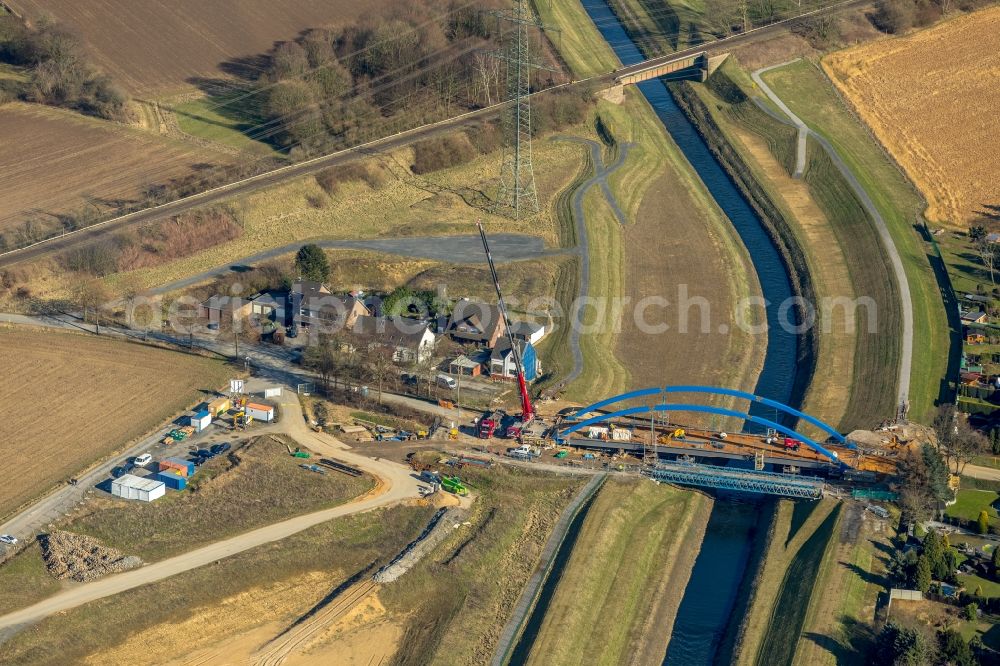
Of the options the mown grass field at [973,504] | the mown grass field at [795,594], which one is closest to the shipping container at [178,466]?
the mown grass field at [795,594]

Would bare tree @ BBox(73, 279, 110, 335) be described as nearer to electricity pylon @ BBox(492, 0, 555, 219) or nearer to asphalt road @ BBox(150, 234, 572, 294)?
asphalt road @ BBox(150, 234, 572, 294)

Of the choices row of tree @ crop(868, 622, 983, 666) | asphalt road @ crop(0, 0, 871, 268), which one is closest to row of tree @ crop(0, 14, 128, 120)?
asphalt road @ crop(0, 0, 871, 268)

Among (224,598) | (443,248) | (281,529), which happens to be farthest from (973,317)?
(224,598)

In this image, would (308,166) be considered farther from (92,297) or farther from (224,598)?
(224,598)

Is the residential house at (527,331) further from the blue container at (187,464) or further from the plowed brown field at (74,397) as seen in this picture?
the blue container at (187,464)

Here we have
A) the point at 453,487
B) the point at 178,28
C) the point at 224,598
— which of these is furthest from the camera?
the point at 178,28

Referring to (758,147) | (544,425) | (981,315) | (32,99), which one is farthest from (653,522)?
(32,99)

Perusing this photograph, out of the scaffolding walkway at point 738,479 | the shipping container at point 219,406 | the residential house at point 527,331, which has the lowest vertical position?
the shipping container at point 219,406
